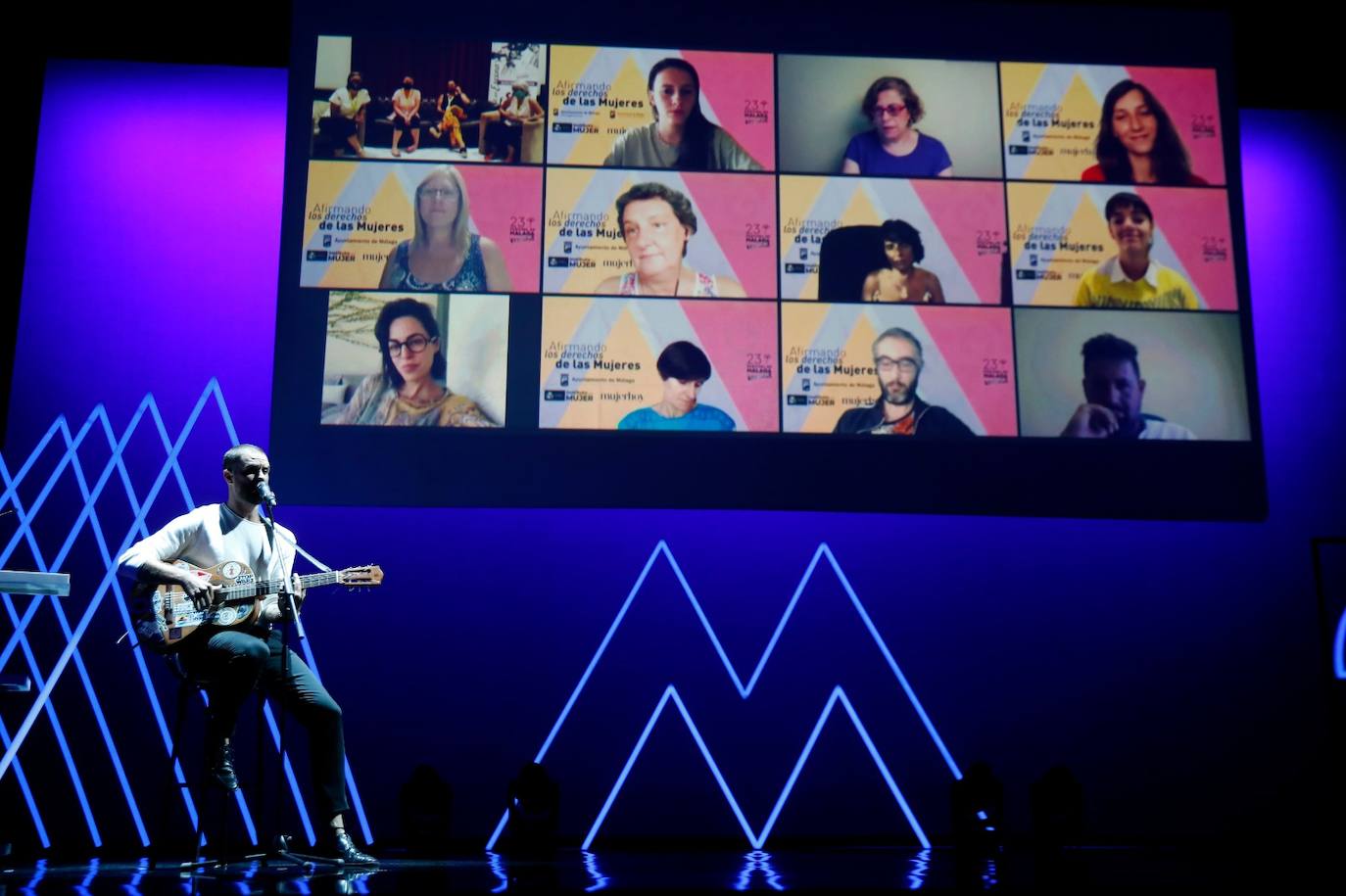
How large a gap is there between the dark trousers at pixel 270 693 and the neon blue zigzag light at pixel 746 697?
3.99ft

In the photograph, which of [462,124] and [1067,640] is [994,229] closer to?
[1067,640]

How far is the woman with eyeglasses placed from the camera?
3945mm

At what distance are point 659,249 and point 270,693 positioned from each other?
6.42 ft

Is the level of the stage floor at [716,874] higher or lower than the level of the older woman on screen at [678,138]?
lower

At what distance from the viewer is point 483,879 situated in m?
3.03

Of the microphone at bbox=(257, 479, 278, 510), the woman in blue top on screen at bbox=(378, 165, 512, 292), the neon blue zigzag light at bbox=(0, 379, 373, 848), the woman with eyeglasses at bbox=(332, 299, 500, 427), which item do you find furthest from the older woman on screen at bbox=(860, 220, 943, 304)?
the neon blue zigzag light at bbox=(0, 379, 373, 848)

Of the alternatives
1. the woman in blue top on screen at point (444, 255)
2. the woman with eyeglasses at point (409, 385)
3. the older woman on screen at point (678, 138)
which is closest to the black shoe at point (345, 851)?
the woman with eyeglasses at point (409, 385)

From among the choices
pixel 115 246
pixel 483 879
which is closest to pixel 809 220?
pixel 483 879

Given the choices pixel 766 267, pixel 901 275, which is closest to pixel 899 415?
pixel 901 275

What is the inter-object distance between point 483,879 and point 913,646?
2.11m

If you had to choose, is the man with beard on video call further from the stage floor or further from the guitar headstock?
the guitar headstock

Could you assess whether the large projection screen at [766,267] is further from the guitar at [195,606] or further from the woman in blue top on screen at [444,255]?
the guitar at [195,606]

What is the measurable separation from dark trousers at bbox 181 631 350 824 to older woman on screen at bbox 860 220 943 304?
2243 millimetres

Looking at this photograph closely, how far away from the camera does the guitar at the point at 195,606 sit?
10.3ft
